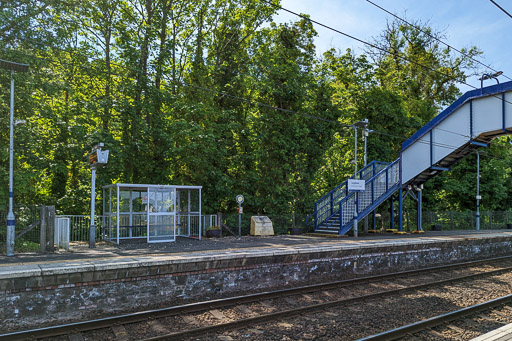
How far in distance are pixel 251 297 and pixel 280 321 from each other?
1670mm

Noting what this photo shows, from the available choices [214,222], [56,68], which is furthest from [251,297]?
[56,68]

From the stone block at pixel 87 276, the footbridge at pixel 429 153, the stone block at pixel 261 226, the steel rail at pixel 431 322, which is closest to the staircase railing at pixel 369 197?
the footbridge at pixel 429 153

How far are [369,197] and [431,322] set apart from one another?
1308 centimetres

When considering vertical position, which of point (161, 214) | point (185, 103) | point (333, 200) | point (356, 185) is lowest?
point (161, 214)

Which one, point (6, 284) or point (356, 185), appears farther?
point (356, 185)

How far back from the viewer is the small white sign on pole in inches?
762

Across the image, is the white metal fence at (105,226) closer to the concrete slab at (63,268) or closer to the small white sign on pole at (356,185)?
the concrete slab at (63,268)

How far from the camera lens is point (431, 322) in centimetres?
839

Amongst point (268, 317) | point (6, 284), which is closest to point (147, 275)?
point (6, 284)

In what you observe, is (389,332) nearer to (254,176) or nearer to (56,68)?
(254,176)

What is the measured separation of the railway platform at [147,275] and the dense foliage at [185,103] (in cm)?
583

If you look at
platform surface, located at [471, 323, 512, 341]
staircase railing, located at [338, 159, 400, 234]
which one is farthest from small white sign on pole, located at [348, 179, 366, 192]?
platform surface, located at [471, 323, 512, 341]

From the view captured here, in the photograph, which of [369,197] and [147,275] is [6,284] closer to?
[147,275]

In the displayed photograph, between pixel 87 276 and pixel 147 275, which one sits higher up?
pixel 87 276
